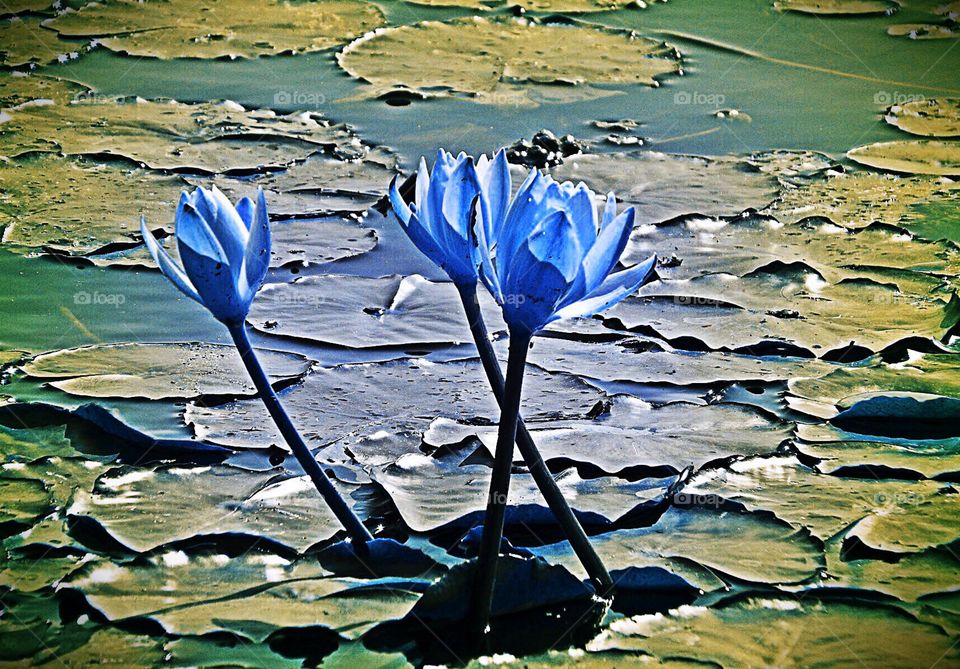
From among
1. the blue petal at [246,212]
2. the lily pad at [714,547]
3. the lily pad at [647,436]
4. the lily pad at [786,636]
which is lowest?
the lily pad at [786,636]

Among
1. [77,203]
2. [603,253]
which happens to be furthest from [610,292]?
[77,203]

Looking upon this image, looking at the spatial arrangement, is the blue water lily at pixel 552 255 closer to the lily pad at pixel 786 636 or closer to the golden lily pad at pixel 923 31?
the lily pad at pixel 786 636

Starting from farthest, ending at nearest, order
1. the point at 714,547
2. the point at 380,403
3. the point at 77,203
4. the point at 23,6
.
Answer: the point at 23,6 < the point at 77,203 < the point at 380,403 < the point at 714,547

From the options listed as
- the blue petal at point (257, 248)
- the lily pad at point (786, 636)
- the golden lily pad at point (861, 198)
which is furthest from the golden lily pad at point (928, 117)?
the blue petal at point (257, 248)

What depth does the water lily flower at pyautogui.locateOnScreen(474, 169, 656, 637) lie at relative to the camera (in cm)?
118

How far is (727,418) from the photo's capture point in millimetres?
1996

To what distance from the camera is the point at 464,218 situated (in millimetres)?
1281

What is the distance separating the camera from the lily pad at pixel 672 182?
3.01 meters

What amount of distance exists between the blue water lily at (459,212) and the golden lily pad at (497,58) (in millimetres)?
2748

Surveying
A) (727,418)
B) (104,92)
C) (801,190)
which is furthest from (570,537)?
(104,92)

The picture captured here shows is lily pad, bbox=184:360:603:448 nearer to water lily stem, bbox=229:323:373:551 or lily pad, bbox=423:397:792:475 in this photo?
lily pad, bbox=423:397:792:475

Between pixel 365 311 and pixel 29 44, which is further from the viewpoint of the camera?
pixel 29 44

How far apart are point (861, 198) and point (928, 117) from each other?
1036mm

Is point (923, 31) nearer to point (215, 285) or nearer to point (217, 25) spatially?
point (217, 25)
